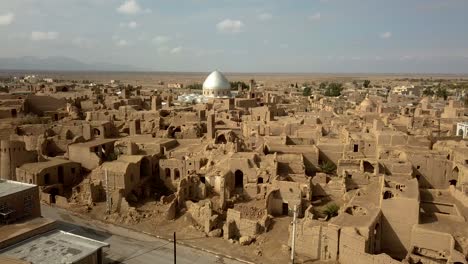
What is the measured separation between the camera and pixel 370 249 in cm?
1847

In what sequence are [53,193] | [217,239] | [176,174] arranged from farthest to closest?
[176,174] → [53,193] → [217,239]

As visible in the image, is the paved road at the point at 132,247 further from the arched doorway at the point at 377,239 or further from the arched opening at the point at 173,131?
the arched opening at the point at 173,131

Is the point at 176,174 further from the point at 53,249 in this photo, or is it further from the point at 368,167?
the point at 368,167

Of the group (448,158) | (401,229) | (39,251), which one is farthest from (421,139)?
(39,251)

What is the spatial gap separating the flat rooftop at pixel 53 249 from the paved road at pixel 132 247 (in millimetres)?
2010

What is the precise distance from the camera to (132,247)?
835 inches

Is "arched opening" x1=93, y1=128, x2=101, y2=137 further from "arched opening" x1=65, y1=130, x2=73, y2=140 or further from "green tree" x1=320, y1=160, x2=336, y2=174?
"green tree" x1=320, y1=160, x2=336, y2=174

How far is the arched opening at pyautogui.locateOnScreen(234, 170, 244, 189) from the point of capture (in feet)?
89.2

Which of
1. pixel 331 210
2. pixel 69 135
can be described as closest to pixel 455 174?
pixel 331 210

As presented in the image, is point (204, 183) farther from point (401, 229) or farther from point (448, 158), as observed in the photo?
point (448, 158)

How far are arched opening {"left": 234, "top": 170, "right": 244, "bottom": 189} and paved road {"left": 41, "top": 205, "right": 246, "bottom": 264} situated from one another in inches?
276

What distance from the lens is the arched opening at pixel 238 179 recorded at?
27203mm

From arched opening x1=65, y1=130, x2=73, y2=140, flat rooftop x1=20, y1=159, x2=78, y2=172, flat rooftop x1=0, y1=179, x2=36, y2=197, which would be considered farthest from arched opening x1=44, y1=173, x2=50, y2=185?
arched opening x1=65, y1=130, x2=73, y2=140

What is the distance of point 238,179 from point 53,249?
12655mm
